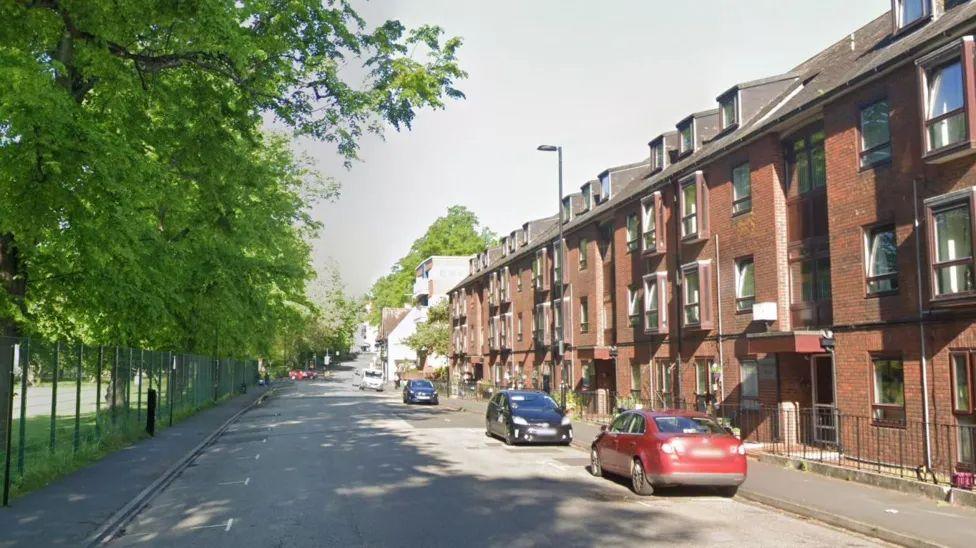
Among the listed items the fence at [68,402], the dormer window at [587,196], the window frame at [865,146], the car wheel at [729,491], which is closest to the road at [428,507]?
the car wheel at [729,491]

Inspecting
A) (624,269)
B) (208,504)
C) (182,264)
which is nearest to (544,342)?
(624,269)

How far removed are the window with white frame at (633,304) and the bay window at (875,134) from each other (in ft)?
42.2

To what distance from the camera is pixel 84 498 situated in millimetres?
12828

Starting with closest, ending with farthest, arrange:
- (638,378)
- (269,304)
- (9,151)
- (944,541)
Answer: (944,541)
(9,151)
(638,378)
(269,304)

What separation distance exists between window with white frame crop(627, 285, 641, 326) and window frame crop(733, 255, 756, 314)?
21.9ft

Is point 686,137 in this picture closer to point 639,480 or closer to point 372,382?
point 639,480

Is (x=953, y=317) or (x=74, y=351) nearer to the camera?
(x=953, y=317)

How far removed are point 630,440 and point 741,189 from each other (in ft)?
37.8

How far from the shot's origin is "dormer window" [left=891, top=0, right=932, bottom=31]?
59.8 ft

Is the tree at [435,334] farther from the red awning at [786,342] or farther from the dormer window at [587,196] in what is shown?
the red awning at [786,342]

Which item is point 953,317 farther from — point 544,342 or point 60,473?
point 544,342

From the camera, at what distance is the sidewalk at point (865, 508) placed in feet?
33.5

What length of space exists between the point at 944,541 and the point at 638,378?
68.6 feet

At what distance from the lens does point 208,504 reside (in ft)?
41.6
